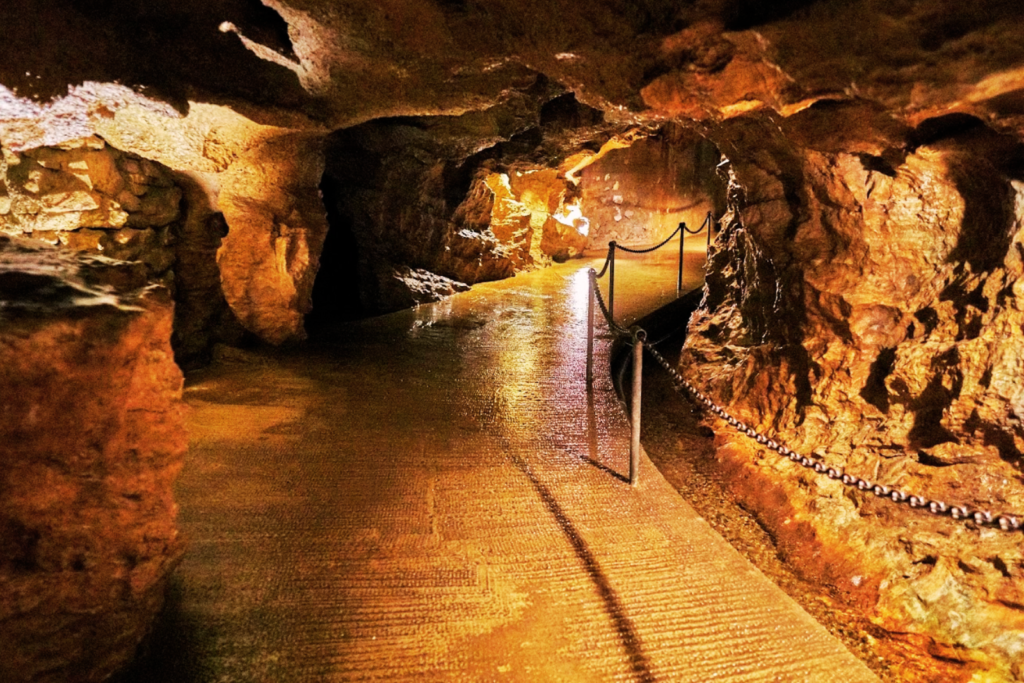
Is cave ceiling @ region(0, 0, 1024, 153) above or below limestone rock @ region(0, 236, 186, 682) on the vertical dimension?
above

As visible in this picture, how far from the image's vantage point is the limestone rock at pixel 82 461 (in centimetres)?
165

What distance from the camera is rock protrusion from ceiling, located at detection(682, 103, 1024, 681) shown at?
11.3 feet

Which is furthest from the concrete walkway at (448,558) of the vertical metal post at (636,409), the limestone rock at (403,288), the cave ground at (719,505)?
the limestone rock at (403,288)

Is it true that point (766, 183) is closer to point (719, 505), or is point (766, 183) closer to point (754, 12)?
point (754, 12)

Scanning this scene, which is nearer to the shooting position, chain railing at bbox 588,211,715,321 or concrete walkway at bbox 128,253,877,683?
concrete walkway at bbox 128,253,877,683

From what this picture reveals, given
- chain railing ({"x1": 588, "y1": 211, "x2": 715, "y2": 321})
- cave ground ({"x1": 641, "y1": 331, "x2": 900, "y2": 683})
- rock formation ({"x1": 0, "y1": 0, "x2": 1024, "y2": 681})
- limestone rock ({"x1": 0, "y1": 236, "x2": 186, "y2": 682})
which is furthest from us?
chain railing ({"x1": 588, "y1": 211, "x2": 715, "y2": 321})

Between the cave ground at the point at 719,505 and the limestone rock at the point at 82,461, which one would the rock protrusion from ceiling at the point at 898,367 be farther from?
the limestone rock at the point at 82,461

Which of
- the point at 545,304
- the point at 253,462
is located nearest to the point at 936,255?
the point at 253,462

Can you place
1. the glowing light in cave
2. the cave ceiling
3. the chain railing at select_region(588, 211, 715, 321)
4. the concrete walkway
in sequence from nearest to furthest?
1. the concrete walkway
2. the cave ceiling
3. the chain railing at select_region(588, 211, 715, 321)
4. the glowing light in cave

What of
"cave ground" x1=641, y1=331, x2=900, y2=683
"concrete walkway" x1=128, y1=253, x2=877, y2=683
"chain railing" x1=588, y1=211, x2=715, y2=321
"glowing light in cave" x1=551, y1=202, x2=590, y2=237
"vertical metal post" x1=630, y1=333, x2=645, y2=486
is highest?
"glowing light in cave" x1=551, y1=202, x2=590, y2=237

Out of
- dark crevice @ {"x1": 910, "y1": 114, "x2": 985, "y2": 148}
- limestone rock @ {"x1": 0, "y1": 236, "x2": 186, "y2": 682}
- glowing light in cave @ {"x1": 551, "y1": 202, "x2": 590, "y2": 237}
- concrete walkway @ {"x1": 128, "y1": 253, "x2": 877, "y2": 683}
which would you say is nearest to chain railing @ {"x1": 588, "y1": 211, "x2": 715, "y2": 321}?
concrete walkway @ {"x1": 128, "y1": 253, "x2": 877, "y2": 683}

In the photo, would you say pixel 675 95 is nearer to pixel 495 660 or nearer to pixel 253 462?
pixel 495 660

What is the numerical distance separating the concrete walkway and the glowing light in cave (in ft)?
32.6

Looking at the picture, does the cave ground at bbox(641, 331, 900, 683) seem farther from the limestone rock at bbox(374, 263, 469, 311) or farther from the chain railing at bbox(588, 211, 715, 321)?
the limestone rock at bbox(374, 263, 469, 311)
